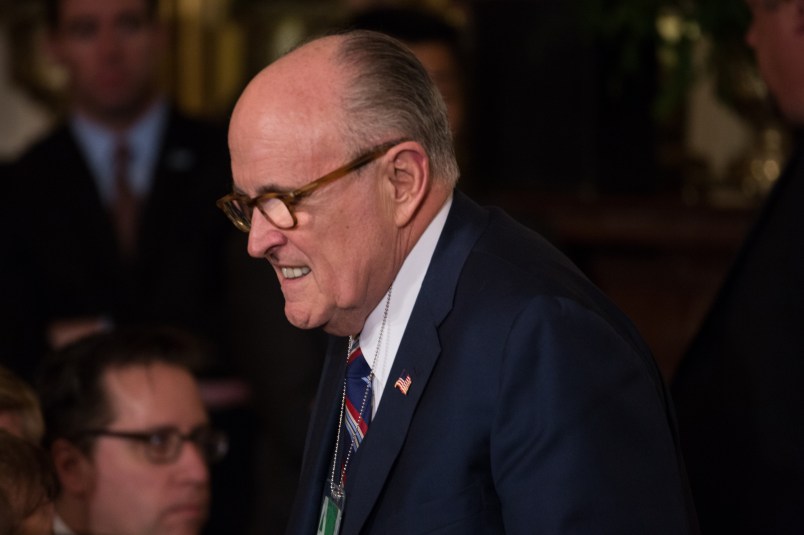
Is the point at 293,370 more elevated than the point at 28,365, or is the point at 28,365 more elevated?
the point at 293,370

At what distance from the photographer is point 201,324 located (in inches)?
167

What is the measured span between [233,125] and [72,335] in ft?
7.00

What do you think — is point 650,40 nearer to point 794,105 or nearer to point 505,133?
point 505,133

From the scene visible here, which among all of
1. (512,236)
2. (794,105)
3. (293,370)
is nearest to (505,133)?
(293,370)

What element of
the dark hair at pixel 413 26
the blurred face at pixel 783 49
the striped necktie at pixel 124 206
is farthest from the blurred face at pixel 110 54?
the blurred face at pixel 783 49

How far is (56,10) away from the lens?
4594mm

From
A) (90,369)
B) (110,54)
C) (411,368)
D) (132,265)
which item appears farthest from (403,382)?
(110,54)

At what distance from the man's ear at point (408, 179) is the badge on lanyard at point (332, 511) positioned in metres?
0.44

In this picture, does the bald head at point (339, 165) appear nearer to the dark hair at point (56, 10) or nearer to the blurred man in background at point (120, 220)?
the blurred man in background at point (120, 220)

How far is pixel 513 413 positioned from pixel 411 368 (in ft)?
0.71

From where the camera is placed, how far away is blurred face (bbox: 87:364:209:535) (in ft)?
10.5

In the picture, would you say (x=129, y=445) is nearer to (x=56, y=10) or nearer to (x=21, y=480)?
(x=21, y=480)

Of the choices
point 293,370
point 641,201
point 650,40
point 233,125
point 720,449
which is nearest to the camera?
point 233,125

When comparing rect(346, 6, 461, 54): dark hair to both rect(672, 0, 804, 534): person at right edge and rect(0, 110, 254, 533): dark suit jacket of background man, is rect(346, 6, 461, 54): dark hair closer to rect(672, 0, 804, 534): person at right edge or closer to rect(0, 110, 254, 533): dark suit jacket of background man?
rect(0, 110, 254, 533): dark suit jacket of background man
